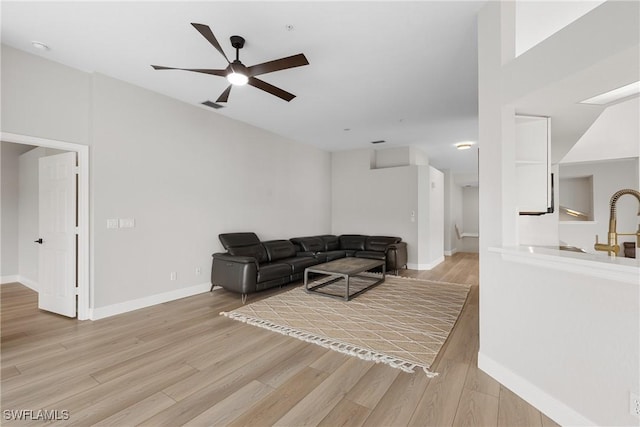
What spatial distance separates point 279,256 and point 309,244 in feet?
3.51

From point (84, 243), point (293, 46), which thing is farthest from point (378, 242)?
point (84, 243)

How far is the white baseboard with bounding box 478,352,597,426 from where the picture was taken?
1.66 meters

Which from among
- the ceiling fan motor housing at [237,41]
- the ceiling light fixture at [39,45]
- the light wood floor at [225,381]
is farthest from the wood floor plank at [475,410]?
the ceiling light fixture at [39,45]

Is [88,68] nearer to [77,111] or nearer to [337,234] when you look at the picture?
[77,111]

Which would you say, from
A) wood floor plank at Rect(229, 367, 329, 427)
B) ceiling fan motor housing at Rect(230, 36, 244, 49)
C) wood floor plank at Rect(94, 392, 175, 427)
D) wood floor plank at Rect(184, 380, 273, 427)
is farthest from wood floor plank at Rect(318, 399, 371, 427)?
ceiling fan motor housing at Rect(230, 36, 244, 49)

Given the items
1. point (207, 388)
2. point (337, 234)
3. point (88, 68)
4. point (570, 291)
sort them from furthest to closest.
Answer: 1. point (337, 234)
2. point (88, 68)
3. point (207, 388)
4. point (570, 291)

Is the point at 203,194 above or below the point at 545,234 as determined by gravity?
above

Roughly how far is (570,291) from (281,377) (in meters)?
2.07

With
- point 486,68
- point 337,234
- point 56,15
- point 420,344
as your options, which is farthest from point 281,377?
point 337,234

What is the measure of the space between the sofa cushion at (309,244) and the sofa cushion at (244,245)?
1.15 metres

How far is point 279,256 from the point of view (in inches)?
212

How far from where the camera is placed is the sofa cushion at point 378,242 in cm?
637

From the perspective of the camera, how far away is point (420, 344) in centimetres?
274

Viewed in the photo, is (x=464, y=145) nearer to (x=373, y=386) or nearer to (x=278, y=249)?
(x=278, y=249)
